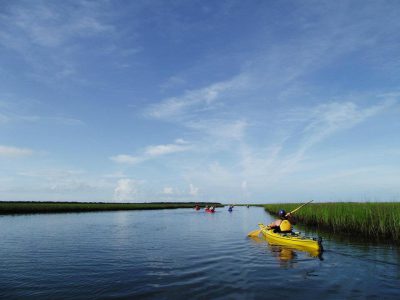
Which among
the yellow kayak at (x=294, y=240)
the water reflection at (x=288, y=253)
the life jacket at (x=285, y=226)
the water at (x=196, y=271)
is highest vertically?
the life jacket at (x=285, y=226)

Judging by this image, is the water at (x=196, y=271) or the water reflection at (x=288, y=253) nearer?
the water at (x=196, y=271)

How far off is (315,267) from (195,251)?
7426 mm

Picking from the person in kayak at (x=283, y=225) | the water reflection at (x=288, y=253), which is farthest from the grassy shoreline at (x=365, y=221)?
the water reflection at (x=288, y=253)

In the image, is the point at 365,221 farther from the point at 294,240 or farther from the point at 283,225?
the point at 294,240

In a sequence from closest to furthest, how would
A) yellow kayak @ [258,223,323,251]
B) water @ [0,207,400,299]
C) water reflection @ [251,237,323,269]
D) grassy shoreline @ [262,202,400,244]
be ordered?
water @ [0,207,400,299] → water reflection @ [251,237,323,269] → yellow kayak @ [258,223,323,251] → grassy shoreline @ [262,202,400,244]

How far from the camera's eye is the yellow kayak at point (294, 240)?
671 inches

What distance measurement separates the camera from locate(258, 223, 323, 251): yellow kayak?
55.9 ft

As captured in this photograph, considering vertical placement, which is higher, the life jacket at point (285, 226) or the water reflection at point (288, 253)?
the life jacket at point (285, 226)

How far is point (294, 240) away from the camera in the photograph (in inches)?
731

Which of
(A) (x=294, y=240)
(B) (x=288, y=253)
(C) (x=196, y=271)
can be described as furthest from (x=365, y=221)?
(C) (x=196, y=271)

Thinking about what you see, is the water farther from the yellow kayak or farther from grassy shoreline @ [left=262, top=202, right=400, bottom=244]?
grassy shoreline @ [left=262, top=202, right=400, bottom=244]

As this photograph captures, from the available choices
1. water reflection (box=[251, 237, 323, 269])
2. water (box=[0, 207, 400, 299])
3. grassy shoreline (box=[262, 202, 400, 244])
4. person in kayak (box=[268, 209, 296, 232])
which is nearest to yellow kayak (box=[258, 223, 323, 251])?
water reflection (box=[251, 237, 323, 269])

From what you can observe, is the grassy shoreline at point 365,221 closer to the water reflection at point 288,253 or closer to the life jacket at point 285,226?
A: the life jacket at point 285,226

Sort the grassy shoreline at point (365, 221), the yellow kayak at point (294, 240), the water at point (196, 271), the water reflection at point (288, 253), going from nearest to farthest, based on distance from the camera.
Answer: the water at point (196, 271) < the water reflection at point (288, 253) < the yellow kayak at point (294, 240) < the grassy shoreline at point (365, 221)
